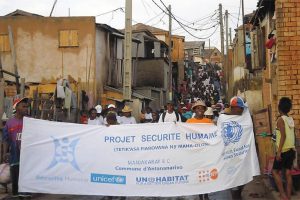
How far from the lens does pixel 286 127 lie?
7.77 metres

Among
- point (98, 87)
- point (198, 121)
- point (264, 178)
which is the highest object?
point (98, 87)

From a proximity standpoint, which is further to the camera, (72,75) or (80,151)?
(72,75)

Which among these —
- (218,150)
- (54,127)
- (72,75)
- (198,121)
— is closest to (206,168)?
(218,150)

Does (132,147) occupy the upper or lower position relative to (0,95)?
lower

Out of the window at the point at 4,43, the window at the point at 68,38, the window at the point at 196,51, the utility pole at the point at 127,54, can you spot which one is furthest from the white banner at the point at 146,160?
the window at the point at 196,51

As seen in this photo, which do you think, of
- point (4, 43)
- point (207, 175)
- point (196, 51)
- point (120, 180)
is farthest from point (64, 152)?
point (196, 51)

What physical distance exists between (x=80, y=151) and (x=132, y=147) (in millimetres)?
933

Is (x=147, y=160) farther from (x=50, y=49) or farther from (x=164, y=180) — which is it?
(x=50, y=49)

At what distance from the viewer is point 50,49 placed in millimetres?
26062

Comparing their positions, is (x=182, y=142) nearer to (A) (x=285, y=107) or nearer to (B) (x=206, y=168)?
(B) (x=206, y=168)

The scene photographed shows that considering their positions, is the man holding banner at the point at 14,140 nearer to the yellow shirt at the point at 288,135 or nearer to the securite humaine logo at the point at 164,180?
the securite humaine logo at the point at 164,180

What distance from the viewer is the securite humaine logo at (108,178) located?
800 centimetres

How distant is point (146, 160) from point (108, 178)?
70 centimetres

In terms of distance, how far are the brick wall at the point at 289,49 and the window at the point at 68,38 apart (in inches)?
687
